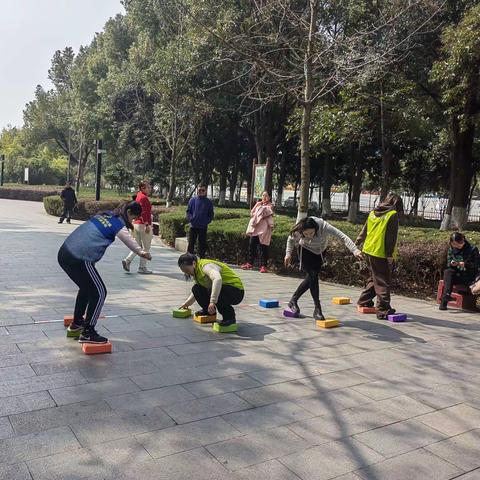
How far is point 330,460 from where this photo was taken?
3010 mm

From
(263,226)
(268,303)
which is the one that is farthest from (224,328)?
(263,226)

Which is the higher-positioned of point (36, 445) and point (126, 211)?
point (126, 211)

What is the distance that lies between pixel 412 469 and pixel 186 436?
4.46ft

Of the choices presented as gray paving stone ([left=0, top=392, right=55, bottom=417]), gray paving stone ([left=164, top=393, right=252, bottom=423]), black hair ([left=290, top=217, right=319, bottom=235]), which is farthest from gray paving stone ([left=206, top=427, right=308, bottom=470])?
black hair ([left=290, top=217, right=319, bottom=235])

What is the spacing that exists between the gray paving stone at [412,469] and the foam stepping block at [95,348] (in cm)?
261

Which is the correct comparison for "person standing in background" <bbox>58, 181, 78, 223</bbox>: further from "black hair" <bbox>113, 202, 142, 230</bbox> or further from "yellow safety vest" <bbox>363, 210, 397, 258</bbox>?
"black hair" <bbox>113, 202, 142, 230</bbox>

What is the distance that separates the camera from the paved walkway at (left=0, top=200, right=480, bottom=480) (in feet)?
9.60

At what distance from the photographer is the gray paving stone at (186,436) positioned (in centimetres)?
303

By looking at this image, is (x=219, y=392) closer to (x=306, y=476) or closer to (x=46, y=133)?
(x=306, y=476)

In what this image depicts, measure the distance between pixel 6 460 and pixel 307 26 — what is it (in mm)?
8468

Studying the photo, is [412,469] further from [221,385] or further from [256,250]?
[256,250]

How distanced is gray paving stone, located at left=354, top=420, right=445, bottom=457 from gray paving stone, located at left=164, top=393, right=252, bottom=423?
89cm

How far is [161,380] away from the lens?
13.5ft

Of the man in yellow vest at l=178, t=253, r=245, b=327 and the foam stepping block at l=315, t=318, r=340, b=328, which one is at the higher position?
the man in yellow vest at l=178, t=253, r=245, b=327
